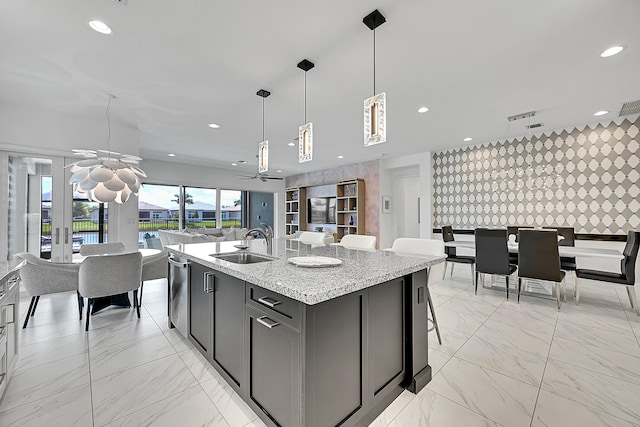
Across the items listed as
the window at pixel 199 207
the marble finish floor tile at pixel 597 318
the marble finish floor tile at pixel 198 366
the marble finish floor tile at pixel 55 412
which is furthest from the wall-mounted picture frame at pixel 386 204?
the marble finish floor tile at pixel 55 412

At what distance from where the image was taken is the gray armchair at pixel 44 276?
2.69 metres

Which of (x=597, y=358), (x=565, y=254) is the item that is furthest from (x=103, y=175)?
(x=565, y=254)

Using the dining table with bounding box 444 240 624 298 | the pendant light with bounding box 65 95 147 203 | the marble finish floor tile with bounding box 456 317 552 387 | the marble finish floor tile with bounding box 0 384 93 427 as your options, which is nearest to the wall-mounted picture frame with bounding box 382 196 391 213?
the dining table with bounding box 444 240 624 298

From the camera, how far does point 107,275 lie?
2.69 metres

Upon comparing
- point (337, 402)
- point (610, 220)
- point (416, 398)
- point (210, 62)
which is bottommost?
point (416, 398)

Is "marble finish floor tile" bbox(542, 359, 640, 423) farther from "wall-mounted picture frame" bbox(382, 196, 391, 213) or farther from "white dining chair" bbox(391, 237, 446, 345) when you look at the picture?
"wall-mounted picture frame" bbox(382, 196, 391, 213)

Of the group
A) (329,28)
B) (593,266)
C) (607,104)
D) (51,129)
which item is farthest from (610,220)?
(51,129)

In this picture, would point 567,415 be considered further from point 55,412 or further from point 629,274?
point 55,412

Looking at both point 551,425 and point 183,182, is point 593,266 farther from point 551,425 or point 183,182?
point 183,182

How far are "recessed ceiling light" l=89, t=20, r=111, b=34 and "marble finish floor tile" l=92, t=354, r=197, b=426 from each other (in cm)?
268

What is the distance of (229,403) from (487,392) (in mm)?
1702

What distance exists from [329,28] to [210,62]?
49.2 inches

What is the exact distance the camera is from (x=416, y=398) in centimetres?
172

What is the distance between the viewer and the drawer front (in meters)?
1.22
